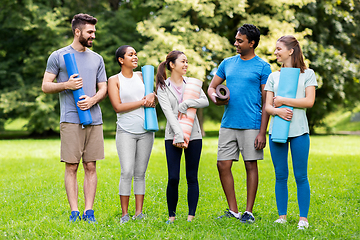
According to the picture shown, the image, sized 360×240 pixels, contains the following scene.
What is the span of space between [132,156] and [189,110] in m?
0.93

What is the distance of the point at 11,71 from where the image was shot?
67.3 ft

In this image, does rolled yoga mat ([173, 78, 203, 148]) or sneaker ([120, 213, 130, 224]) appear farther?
sneaker ([120, 213, 130, 224])

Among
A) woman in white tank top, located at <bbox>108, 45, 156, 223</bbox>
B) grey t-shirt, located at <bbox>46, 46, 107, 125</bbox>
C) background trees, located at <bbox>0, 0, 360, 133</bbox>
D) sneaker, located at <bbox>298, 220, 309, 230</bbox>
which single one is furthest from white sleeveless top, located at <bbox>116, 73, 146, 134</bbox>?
background trees, located at <bbox>0, 0, 360, 133</bbox>

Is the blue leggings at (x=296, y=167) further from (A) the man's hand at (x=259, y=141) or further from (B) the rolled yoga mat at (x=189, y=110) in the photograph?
(B) the rolled yoga mat at (x=189, y=110)

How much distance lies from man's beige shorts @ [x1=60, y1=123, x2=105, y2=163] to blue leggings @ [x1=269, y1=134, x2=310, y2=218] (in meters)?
2.16

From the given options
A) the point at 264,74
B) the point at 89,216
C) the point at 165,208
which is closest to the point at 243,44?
the point at 264,74

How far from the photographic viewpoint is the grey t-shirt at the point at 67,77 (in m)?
4.32

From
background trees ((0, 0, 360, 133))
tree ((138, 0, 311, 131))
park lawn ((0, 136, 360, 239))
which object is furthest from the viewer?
background trees ((0, 0, 360, 133))

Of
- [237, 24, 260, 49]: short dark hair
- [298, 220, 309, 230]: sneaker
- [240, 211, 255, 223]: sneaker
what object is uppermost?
[237, 24, 260, 49]: short dark hair

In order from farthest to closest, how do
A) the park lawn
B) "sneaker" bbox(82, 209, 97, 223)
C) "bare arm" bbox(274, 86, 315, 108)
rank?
1. "sneaker" bbox(82, 209, 97, 223)
2. "bare arm" bbox(274, 86, 315, 108)
3. the park lawn

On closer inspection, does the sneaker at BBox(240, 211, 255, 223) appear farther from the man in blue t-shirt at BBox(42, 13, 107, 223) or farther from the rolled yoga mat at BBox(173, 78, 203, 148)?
the man in blue t-shirt at BBox(42, 13, 107, 223)

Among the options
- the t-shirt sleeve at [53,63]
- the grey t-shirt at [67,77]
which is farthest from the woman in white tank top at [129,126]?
the t-shirt sleeve at [53,63]

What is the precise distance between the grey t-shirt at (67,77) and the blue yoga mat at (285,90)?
7.20 feet

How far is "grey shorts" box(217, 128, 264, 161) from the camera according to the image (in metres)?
4.44
